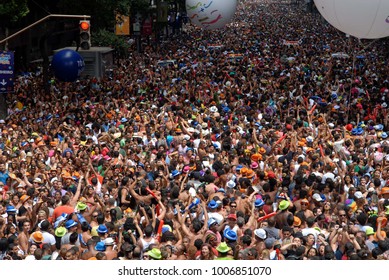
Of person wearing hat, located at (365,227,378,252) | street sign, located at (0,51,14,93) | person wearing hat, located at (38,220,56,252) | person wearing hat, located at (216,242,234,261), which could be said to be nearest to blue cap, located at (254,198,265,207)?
person wearing hat, located at (365,227,378,252)

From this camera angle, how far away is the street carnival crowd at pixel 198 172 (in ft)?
31.8

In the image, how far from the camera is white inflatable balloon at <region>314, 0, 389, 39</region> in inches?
685

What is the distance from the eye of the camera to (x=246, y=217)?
10852mm

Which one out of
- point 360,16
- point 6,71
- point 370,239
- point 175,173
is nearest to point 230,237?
Result: point 370,239

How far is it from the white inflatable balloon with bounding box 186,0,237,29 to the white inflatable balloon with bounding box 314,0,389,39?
711 inches

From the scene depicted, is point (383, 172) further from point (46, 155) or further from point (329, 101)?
point (329, 101)

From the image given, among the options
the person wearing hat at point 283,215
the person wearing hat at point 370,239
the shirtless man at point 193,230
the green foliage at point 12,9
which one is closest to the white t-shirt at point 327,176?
the person wearing hat at point 283,215

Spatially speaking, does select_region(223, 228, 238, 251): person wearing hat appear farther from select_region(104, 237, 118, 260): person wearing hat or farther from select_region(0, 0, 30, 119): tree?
select_region(0, 0, 30, 119): tree

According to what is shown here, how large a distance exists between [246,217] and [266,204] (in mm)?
834

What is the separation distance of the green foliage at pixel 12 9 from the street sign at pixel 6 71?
4.30 feet

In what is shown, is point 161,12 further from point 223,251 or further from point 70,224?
point 223,251

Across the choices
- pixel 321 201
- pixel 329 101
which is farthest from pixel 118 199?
pixel 329 101

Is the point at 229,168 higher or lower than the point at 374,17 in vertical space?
lower

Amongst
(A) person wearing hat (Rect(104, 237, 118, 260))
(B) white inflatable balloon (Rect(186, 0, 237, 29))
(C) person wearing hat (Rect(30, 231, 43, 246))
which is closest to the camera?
(A) person wearing hat (Rect(104, 237, 118, 260))
